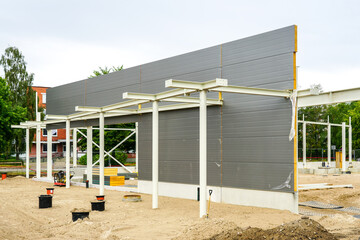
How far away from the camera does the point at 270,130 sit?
15008 millimetres

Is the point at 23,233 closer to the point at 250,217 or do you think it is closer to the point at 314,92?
the point at 250,217

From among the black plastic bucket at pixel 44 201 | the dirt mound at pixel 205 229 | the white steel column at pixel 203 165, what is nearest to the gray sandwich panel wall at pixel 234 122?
the white steel column at pixel 203 165

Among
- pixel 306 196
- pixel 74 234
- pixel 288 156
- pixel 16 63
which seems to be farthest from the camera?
pixel 16 63

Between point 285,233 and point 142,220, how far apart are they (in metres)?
5.14

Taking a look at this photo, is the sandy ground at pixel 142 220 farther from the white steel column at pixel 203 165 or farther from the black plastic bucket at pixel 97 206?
the white steel column at pixel 203 165

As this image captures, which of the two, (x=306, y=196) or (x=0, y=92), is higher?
(x=0, y=92)

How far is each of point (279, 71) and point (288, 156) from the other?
10.1 ft

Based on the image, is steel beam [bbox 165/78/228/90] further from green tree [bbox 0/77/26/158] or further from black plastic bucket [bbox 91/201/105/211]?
green tree [bbox 0/77/26/158]

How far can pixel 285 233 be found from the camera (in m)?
9.69

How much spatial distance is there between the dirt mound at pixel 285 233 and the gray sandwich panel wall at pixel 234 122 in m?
4.33

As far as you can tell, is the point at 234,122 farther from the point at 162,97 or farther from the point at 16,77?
the point at 16,77

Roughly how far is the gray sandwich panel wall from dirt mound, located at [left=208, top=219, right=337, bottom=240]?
4333 millimetres

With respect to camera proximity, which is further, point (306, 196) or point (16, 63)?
point (16, 63)

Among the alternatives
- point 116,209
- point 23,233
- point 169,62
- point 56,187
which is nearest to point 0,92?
point 56,187
